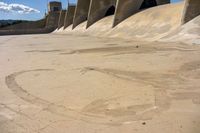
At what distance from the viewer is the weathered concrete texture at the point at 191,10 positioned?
46.7 feet

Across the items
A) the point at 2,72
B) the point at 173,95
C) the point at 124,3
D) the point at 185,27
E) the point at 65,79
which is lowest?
the point at 124,3

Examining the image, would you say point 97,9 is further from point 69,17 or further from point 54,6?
point 54,6

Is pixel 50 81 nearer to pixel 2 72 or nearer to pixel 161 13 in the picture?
pixel 2 72

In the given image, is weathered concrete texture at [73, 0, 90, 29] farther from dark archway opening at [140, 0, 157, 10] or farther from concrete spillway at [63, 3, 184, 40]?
concrete spillway at [63, 3, 184, 40]

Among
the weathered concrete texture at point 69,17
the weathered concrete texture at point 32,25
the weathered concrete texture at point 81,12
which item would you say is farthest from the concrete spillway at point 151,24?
the weathered concrete texture at point 32,25

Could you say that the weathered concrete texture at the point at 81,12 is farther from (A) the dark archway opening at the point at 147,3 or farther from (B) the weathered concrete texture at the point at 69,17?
(A) the dark archway opening at the point at 147,3

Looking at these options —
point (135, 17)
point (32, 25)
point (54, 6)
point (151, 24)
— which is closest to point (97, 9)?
point (135, 17)

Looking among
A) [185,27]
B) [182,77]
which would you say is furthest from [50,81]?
[185,27]

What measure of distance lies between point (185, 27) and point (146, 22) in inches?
228

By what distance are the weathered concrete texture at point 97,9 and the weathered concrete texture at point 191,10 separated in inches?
683

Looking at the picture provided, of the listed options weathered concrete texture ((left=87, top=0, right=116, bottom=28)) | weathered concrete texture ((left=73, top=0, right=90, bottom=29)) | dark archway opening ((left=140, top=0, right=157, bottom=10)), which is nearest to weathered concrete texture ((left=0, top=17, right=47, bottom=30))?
weathered concrete texture ((left=73, top=0, right=90, bottom=29))

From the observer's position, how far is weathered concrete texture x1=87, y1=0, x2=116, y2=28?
102 ft

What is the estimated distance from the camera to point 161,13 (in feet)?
62.2

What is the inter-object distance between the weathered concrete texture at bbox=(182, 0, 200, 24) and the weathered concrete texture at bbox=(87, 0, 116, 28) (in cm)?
1735
